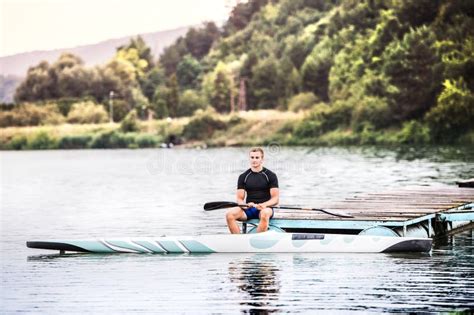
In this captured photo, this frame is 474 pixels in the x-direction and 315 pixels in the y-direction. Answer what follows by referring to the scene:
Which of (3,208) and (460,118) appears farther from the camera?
(460,118)

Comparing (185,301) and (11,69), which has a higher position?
(11,69)

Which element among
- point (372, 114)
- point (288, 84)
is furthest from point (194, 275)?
point (288, 84)

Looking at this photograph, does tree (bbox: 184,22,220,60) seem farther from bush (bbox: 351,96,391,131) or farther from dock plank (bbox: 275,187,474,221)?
dock plank (bbox: 275,187,474,221)

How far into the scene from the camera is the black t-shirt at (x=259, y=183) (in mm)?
19844

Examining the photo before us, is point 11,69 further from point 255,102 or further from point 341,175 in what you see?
point 341,175

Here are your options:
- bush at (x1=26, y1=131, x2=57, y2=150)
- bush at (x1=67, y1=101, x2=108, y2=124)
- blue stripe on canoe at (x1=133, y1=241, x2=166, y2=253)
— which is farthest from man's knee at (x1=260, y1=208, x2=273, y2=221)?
bush at (x1=67, y1=101, x2=108, y2=124)

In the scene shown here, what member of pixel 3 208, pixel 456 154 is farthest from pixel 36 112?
pixel 3 208

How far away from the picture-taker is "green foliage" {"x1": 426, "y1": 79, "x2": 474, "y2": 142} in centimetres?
8262

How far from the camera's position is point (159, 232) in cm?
2523

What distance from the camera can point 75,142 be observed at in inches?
4380

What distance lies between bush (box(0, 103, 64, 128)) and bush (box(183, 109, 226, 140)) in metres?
22.1

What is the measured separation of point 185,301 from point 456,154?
4917 cm

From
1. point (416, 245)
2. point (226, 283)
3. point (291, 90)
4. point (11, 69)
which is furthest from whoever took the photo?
point (11, 69)

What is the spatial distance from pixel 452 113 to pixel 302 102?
2993 cm
